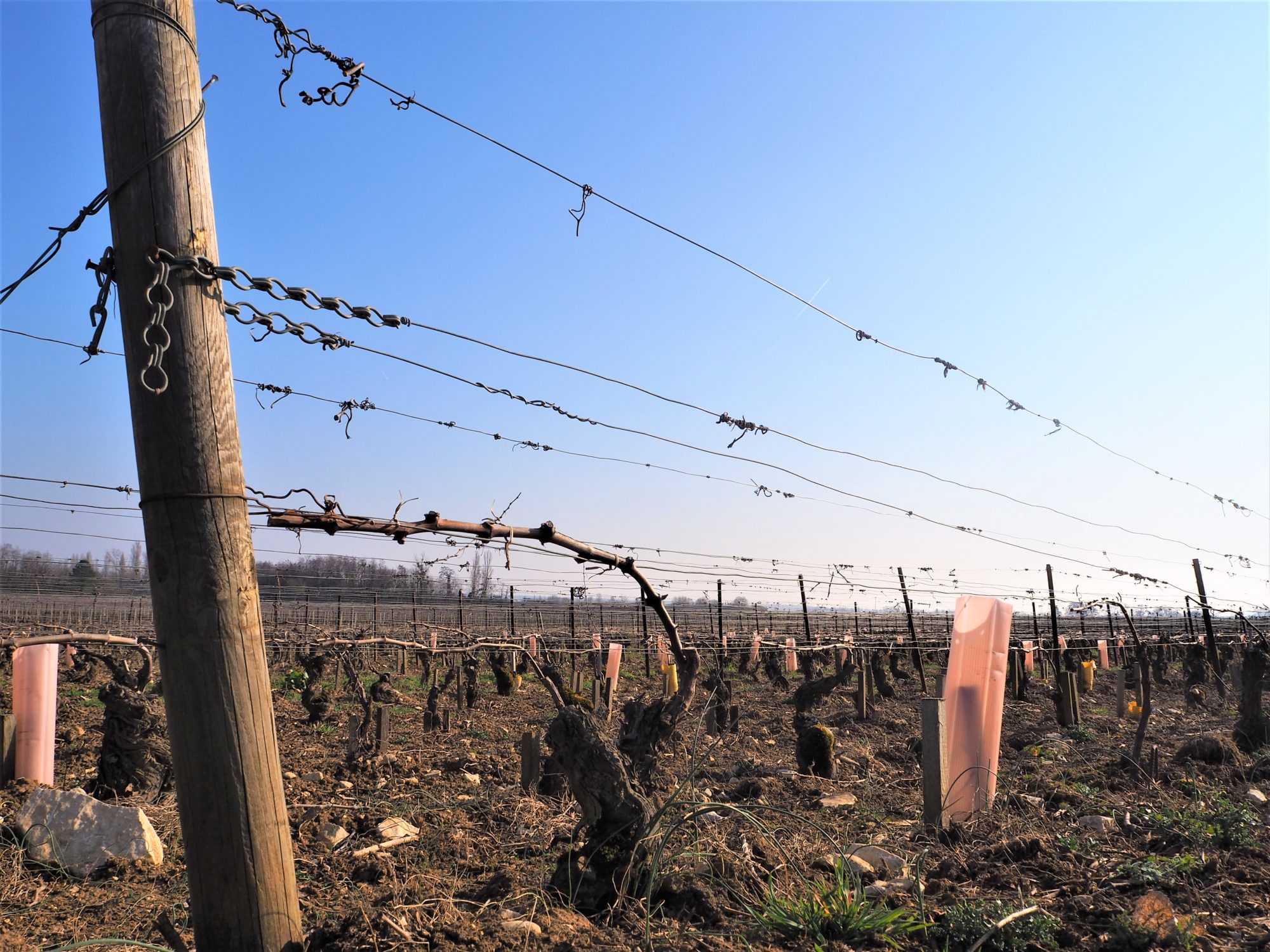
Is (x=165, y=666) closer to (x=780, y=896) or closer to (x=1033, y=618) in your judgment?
(x=780, y=896)

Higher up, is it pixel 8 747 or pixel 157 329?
pixel 157 329

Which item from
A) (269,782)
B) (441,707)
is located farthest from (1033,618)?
(269,782)

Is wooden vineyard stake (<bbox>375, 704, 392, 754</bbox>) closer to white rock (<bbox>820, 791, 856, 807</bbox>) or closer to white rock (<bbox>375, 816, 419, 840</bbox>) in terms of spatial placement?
white rock (<bbox>375, 816, 419, 840</bbox>)

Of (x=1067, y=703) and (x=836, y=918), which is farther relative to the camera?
(x=1067, y=703)

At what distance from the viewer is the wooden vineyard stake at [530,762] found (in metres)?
6.50

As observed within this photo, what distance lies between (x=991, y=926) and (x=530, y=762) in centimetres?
415

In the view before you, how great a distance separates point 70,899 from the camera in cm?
411

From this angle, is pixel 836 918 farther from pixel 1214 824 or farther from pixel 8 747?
pixel 8 747

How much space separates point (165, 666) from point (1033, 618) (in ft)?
95.3

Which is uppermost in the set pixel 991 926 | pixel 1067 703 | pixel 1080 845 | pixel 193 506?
pixel 193 506

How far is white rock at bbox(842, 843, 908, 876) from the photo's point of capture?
4316mm

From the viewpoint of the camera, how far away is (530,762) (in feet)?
21.4

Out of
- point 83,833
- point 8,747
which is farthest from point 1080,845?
point 8,747

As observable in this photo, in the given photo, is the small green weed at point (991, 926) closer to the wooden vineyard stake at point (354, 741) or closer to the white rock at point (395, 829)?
the white rock at point (395, 829)
